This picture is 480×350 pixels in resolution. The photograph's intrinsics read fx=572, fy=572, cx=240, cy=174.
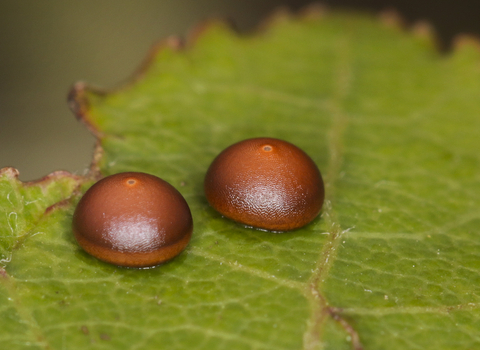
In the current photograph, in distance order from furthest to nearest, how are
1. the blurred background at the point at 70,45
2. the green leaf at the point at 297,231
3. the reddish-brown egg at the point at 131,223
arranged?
1. the blurred background at the point at 70,45
2. the reddish-brown egg at the point at 131,223
3. the green leaf at the point at 297,231

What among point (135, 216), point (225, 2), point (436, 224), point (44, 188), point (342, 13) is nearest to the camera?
point (135, 216)

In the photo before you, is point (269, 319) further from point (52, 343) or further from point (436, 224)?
point (436, 224)

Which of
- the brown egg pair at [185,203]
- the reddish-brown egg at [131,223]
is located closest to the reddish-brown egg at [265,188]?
the brown egg pair at [185,203]

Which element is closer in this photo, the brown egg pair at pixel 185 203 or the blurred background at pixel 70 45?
the brown egg pair at pixel 185 203

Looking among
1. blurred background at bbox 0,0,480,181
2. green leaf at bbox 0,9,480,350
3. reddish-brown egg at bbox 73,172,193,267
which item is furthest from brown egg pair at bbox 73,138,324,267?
blurred background at bbox 0,0,480,181

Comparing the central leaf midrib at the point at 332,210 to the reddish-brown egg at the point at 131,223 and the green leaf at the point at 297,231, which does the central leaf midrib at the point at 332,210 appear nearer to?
the green leaf at the point at 297,231

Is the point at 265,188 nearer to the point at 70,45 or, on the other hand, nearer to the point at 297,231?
the point at 297,231

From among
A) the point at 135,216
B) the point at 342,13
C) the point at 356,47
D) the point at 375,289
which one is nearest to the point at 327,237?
the point at 375,289
